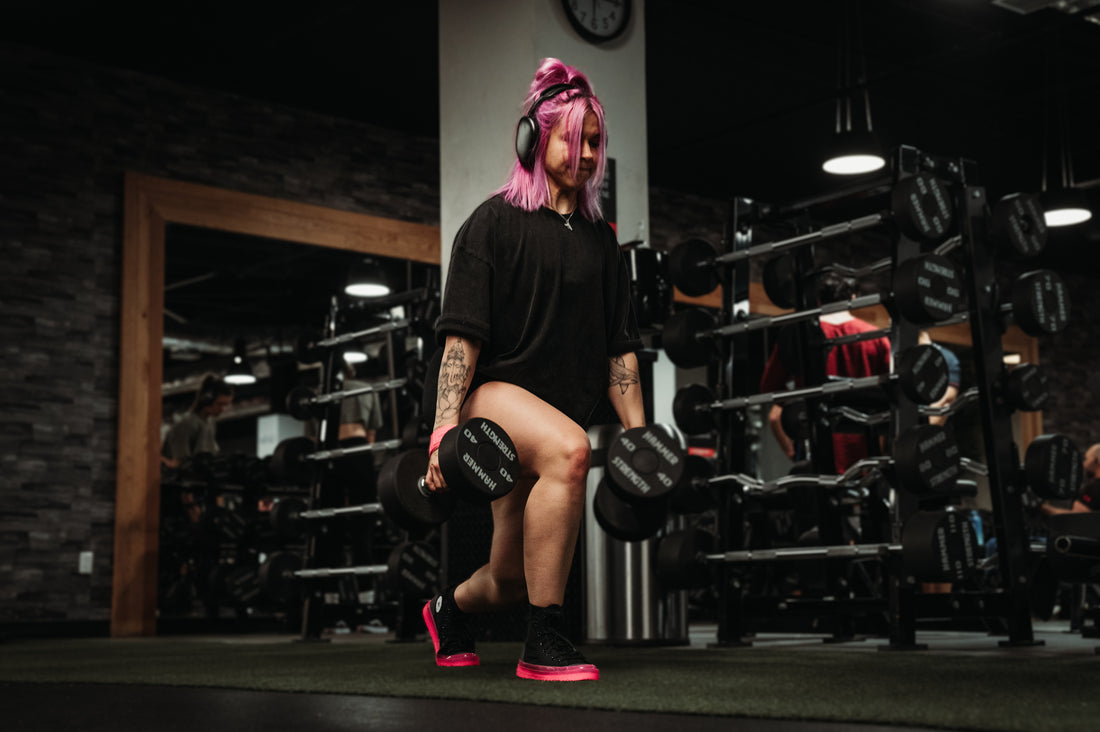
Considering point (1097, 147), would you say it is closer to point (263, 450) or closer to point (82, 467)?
point (82, 467)

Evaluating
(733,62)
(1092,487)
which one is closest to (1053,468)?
(1092,487)

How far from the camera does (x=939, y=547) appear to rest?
3.73m

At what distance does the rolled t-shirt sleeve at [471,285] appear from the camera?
8.81 feet

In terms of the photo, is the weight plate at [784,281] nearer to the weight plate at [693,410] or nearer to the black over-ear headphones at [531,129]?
the weight plate at [693,410]

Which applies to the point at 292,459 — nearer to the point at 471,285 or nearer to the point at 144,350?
the point at 144,350

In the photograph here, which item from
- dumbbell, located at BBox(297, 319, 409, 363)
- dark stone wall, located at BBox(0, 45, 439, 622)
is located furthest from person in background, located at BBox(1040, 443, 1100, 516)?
dark stone wall, located at BBox(0, 45, 439, 622)

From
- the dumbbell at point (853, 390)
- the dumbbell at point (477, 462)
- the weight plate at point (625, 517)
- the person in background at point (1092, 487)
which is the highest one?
the dumbbell at point (853, 390)

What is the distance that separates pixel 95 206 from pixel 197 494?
1953 mm

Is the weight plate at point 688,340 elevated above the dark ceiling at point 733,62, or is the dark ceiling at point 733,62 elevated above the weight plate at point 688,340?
the dark ceiling at point 733,62

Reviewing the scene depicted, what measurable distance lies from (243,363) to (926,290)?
33.8ft

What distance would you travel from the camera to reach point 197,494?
805 cm

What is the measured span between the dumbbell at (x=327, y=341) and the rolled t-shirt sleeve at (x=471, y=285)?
2663 mm

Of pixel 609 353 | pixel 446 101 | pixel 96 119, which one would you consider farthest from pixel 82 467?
pixel 609 353

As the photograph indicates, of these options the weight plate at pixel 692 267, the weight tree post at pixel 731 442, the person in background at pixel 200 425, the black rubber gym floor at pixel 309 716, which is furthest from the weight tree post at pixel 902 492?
the person in background at pixel 200 425
